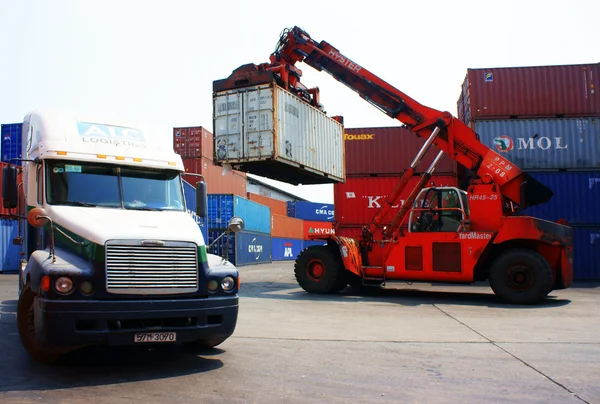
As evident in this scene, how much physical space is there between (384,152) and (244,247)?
1614 cm

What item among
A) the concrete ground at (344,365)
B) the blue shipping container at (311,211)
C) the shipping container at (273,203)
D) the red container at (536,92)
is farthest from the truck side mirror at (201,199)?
the blue shipping container at (311,211)

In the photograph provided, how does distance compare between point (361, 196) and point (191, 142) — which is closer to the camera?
point (361, 196)

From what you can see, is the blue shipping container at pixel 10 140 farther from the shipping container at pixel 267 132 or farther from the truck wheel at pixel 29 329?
the truck wheel at pixel 29 329

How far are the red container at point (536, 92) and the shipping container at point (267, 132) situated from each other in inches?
268

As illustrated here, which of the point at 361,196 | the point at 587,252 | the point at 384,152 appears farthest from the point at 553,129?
the point at 361,196

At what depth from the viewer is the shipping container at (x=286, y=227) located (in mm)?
50213

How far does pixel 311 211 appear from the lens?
69938mm

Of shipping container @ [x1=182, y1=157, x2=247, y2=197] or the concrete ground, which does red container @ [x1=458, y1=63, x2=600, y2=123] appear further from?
shipping container @ [x1=182, y1=157, x2=247, y2=197]

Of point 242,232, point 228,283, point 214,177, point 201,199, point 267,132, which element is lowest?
point 228,283

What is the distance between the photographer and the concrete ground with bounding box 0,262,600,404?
4.88 m

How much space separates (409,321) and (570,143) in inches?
502

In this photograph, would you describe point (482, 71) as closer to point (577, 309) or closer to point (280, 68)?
point (280, 68)

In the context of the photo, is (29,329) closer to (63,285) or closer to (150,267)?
(63,285)

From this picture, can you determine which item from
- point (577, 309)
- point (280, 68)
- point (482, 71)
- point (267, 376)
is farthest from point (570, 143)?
point (267, 376)
